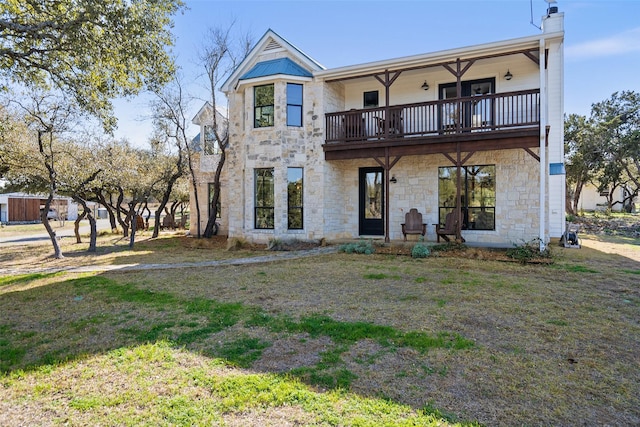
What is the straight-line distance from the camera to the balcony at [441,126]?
1074 cm

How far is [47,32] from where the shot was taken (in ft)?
22.3

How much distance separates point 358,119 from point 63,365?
36.0 feet

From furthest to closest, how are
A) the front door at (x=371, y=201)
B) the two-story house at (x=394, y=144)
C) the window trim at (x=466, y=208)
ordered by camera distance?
the front door at (x=371, y=201) < the window trim at (x=466, y=208) < the two-story house at (x=394, y=144)

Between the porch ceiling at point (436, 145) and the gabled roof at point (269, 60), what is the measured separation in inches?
121

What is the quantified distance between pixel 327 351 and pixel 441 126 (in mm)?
10037

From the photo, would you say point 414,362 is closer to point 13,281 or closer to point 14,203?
point 13,281

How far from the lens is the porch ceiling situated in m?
10.6

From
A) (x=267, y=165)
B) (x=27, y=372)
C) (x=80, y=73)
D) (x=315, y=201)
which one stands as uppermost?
(x=80, y=73)

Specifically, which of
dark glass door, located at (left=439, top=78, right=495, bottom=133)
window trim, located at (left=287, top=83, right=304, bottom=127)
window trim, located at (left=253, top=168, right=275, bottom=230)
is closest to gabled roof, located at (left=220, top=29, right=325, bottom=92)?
window trim, located at (left=287, top=83, right=304, bottom=127)

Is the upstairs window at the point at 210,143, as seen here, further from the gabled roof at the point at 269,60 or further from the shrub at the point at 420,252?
the shrub at the point at 420,252

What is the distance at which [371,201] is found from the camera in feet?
45.6

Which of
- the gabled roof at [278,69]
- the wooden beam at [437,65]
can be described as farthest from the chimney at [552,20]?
the gabled roof at [278,69]

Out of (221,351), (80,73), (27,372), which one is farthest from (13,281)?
(221,351)

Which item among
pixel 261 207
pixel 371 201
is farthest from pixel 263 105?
pixel 371 201
